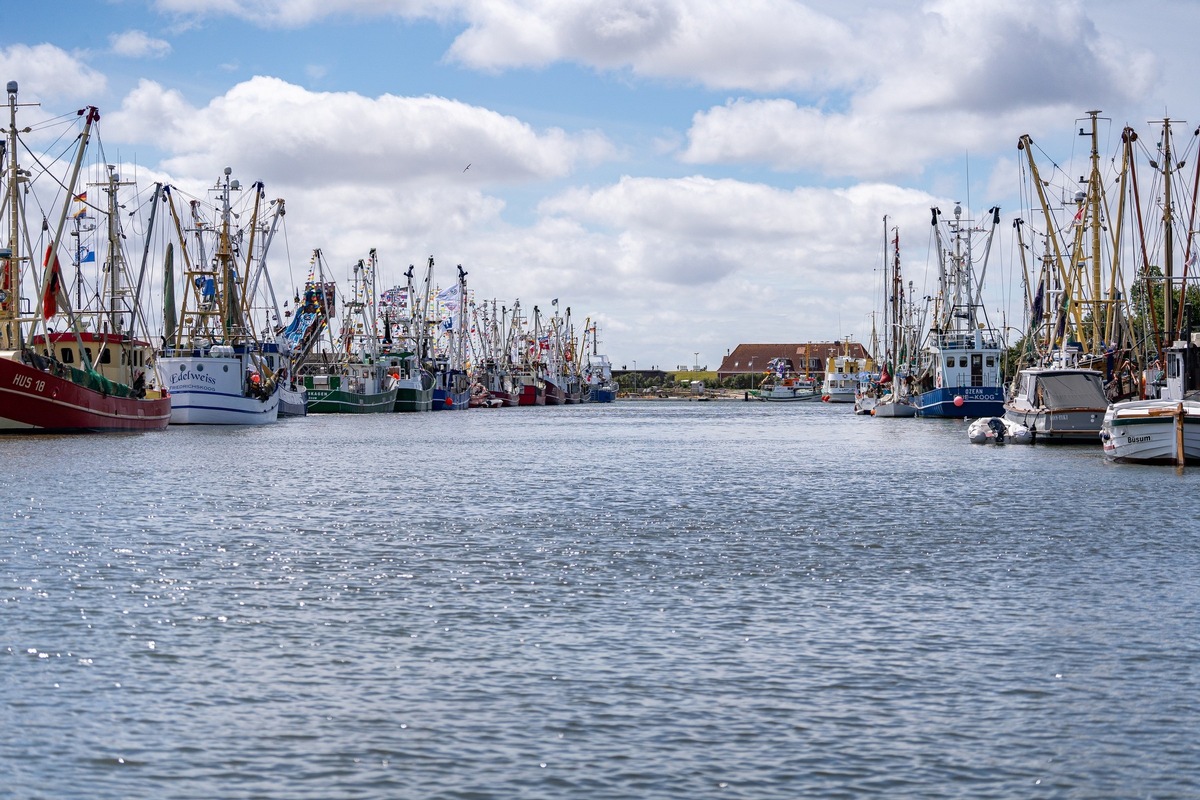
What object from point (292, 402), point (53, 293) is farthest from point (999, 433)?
point (292, 402)

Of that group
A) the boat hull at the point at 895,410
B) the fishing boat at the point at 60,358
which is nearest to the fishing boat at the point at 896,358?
the boat hull at the point at 895,410

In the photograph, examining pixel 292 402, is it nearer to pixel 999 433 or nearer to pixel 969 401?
pixel 969 401

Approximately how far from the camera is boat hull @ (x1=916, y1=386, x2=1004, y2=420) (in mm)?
113312

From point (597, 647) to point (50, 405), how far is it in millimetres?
59987

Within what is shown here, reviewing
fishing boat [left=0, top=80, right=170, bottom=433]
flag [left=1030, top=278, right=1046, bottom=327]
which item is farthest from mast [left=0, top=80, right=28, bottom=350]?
flag [left=1030, top=278, right=1046, bottom=327]

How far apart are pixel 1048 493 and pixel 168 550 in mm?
26813

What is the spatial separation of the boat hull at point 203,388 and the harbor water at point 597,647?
180 feet

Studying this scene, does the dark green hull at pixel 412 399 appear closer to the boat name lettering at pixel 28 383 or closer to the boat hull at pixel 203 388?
the boat hull at pixel 203 388

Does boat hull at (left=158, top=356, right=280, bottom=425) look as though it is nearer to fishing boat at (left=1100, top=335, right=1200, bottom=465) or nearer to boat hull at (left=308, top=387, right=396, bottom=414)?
boat hull at (left=308, top=387, right=396, bottom=414)

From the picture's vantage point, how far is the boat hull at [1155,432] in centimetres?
5325

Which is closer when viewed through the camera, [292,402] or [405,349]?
[292,402]

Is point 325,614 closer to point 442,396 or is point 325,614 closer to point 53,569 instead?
point 53,569

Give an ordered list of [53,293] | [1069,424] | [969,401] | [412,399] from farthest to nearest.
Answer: [412,399], [969,401], [53,293], [1069,424]

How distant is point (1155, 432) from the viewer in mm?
54312
